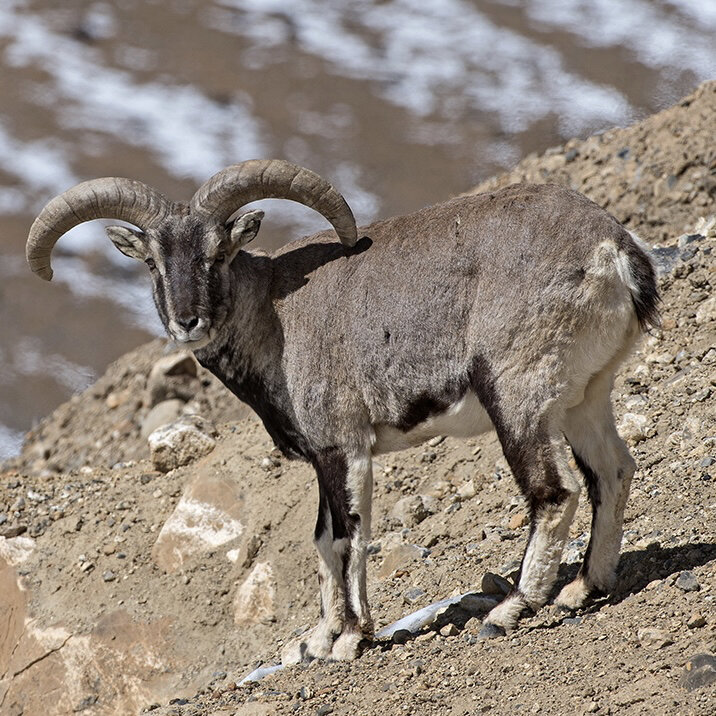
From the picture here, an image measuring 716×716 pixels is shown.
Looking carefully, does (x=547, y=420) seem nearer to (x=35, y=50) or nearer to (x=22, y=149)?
(x=22, y=149)

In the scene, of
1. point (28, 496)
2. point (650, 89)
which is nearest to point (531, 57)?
point (650, 89)

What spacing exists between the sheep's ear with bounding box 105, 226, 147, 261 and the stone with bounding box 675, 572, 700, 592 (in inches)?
211

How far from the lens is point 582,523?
1125 centimetres

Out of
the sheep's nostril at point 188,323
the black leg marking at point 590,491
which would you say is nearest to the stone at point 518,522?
the black leg marking at point 590,491

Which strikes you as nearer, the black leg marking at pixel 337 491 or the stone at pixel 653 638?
the stone at pixel 653 638

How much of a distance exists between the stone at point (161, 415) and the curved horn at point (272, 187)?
7.96 metres

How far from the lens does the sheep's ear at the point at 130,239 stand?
10828 millimetres

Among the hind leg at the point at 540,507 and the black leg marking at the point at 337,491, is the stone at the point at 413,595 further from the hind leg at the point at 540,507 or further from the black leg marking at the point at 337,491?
the hind leg at the point at 540,507

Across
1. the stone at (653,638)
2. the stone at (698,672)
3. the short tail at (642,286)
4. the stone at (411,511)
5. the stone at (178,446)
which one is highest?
the short tail at (642,286)

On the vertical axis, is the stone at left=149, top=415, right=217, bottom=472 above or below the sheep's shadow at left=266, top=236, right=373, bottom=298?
below

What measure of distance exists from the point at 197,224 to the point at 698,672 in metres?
5.76

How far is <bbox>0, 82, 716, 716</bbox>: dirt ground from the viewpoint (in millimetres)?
8258

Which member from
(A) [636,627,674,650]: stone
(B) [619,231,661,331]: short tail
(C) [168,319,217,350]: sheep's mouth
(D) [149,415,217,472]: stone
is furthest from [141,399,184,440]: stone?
(A) [636,627,674,650]: stone

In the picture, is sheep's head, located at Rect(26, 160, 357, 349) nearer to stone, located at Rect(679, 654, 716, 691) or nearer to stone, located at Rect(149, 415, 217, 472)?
stone, located at Rect(149, 415, 217, 472)
